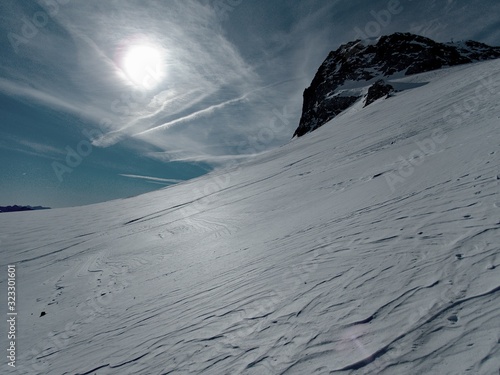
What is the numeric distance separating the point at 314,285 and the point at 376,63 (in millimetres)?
78155

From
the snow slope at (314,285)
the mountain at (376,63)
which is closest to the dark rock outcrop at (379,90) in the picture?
the mountain at (376,63)

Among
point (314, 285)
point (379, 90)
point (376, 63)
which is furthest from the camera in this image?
point (376, 63)

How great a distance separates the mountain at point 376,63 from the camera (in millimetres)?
54906

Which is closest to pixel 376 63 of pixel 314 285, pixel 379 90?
pixel 379 90

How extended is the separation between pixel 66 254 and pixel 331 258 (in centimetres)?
870

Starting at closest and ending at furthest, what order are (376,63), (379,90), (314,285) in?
(314,285) → (379,90) → (376,63)

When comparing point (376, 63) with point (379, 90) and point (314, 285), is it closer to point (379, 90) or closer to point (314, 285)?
point (379, 90)

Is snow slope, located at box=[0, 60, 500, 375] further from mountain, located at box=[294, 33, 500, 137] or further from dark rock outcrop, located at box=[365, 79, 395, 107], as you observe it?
mountain, located at box=[294, 33, 500, 137]

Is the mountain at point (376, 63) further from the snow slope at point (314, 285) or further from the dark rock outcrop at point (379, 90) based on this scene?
the snow slope at point (314, 285)

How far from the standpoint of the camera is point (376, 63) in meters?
65.9

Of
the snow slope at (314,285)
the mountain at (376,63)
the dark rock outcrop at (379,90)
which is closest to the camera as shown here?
the snow slope at (314,285)

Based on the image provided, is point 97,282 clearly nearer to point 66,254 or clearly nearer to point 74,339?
point 74,339

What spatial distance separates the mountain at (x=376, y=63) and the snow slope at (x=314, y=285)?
158 ft

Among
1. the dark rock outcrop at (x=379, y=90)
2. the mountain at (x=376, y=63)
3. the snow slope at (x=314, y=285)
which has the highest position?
the mountain at (x=376, y=63)
